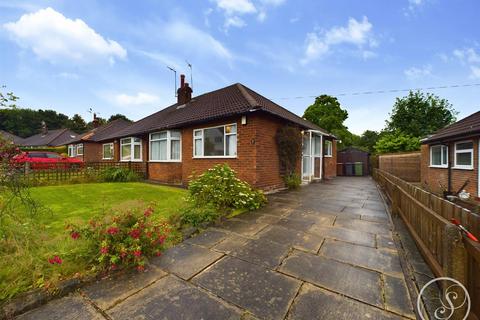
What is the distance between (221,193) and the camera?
206 inches

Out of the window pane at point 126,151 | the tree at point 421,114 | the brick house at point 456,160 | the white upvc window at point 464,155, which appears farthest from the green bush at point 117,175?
the tree at point 421,114

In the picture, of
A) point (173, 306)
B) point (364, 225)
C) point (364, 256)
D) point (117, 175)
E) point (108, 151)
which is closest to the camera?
point (173, 306)

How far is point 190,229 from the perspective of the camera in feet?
13.0

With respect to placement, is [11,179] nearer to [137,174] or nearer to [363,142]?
[137,174]

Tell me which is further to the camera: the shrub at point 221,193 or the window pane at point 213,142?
the window pane at point 213,142

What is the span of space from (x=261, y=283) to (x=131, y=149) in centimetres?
1446

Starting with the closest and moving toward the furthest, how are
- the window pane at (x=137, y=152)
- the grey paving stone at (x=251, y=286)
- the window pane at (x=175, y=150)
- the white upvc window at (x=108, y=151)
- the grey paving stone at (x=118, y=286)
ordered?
the grey paving stone at (x=251, y=286)
the grey paving stone at (x=118, y=286)
the window pane at (x=175, y=150)
the window pane at (x=137, y=152)
the white upvc window at (x=108, y=151)

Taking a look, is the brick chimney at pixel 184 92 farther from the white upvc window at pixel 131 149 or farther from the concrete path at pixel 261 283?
the concrete path at pixel 261 283

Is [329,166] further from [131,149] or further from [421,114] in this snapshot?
[421,114]

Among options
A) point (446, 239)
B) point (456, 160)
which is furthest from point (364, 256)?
point (456, 160)

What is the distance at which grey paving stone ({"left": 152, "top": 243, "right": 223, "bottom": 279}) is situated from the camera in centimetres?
259

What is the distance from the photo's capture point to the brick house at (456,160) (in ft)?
27.0

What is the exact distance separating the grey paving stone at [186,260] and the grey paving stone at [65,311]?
0.86 metres

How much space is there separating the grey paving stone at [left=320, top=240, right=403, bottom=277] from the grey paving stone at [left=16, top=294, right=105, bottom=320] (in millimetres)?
2925
